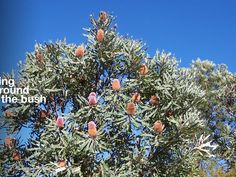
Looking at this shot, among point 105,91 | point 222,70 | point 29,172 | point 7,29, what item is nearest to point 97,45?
point 105,91

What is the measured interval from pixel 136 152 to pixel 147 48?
2.69 m

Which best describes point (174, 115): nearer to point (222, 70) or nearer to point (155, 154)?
point (155, 154)

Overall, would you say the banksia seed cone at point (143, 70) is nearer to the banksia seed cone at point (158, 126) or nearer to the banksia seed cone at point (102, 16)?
the banksia seed cone at point (158, 126)

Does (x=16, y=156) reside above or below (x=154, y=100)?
below

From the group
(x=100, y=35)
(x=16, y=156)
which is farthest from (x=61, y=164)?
(x=100, y=35)

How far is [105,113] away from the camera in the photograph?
1032 centimetres

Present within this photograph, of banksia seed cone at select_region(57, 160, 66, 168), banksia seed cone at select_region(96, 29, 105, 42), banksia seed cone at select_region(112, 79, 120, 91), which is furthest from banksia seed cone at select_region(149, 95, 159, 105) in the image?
banksia seed cone at select_region(57, 160, 66, 168)

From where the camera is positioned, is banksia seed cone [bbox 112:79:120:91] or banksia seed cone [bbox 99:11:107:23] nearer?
banksia seed cone [bbox 112:79:120:91]

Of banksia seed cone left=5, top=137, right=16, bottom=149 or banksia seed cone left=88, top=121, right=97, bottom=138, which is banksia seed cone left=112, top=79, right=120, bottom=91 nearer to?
banksia seed cone left=88, top=121, right=97, bottom=138

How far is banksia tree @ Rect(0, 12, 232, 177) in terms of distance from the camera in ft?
33.3

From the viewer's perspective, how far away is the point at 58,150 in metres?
10.2

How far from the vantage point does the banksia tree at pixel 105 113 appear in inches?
400

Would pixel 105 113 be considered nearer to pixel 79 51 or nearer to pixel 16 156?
pixel 79 51

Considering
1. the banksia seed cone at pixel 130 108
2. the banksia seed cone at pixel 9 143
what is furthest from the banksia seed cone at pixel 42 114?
the banksia seed cone at pixel 130 108
